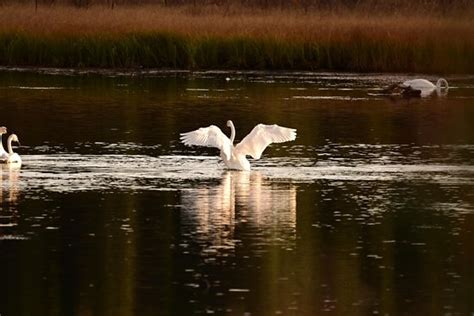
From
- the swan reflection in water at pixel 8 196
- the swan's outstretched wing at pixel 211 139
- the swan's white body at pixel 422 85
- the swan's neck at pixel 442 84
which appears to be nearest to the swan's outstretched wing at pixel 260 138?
the swan's outstretched wing at pixel 211 139

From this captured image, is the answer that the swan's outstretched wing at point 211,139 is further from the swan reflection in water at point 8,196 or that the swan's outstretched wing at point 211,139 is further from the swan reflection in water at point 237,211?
the swan reflection in water at point 8,196

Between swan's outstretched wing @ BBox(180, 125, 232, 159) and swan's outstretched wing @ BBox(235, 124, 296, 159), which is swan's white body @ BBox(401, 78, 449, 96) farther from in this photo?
swan's outstretched wing @ BBox(180, 125, 232, 159)

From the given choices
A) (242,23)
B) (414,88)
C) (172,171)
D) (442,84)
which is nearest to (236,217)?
(172,171)

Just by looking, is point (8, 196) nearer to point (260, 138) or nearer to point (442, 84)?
point (260, 138)

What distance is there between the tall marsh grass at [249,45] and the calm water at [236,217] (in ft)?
23.6

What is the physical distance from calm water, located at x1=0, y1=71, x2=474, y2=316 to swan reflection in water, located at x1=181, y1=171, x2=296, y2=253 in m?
0.02

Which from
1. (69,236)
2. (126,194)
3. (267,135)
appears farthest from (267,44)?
(69,236)

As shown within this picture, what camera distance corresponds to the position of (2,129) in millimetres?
17859

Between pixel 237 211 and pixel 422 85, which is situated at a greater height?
pixel 422 85

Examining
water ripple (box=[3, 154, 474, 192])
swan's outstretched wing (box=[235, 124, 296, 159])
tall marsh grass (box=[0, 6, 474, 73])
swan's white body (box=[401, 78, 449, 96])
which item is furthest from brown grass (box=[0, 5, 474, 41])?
swan's outstretched wing (box=[235, 124, 296, 159])

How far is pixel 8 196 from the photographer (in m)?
14.1

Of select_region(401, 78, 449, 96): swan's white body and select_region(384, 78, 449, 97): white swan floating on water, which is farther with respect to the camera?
select_region(401, 78, 449, 96): swan's white body

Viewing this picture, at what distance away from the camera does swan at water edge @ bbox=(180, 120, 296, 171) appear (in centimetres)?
1606

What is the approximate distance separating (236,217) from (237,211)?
1.16 ft
